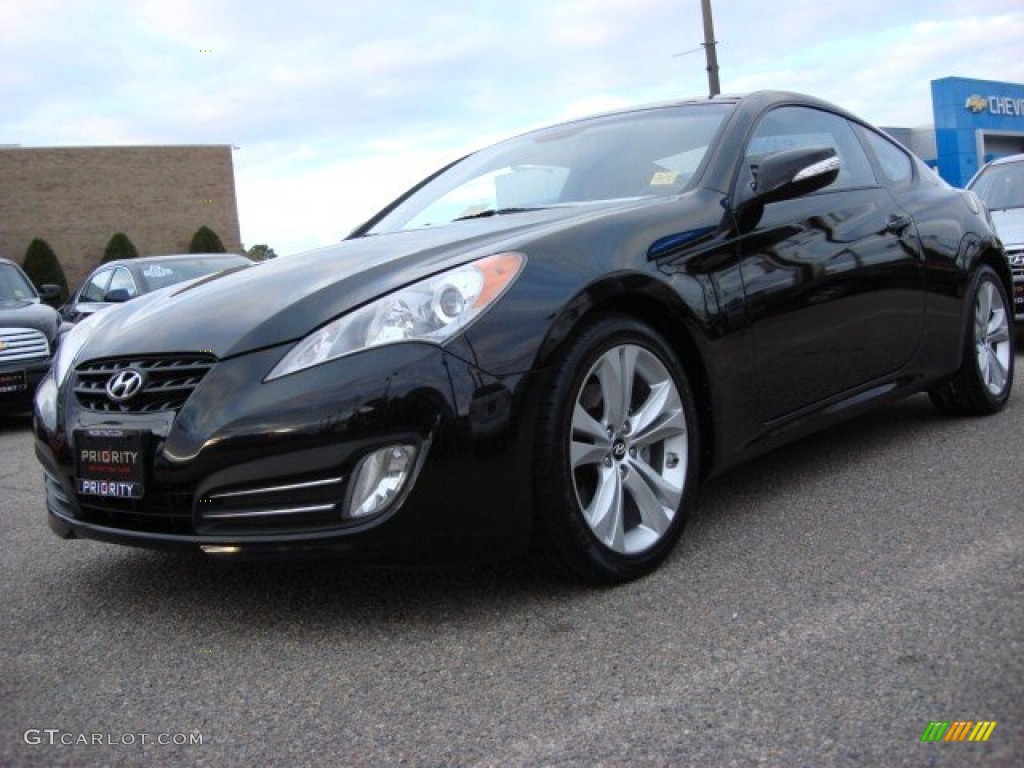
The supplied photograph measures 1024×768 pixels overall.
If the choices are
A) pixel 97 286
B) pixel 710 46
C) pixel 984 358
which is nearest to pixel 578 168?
pixel 984 358

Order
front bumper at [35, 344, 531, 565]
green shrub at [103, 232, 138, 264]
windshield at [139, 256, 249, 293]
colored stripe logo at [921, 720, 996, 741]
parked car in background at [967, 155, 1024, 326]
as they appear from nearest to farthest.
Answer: colored stripe logo at [921, 720, 996, 741]
front bumper at [35, 344, 531, 565]
parked car in background at [967, 155, 1024, 326]
windshield at [139, 256, 249, 293]
green shrub at [103, 232, 138, 264]

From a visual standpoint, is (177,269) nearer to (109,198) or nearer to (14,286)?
(14,286)

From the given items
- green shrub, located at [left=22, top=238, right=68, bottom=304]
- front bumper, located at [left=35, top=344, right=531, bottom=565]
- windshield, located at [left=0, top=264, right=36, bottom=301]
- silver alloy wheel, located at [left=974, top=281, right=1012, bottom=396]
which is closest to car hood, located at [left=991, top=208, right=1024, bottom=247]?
silver alloy wheel, located at [left=974, top=281, right=1012, bottom=396]

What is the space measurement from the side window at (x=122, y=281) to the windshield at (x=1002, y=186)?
24.7ft

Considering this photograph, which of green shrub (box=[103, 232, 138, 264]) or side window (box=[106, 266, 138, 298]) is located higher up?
green shrub (box=[103, 232, 138, 264])

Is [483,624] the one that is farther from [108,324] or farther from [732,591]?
[108,324]

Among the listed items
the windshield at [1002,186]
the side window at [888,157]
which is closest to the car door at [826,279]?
the side window at [888,157]

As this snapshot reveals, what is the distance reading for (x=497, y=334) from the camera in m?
2.76

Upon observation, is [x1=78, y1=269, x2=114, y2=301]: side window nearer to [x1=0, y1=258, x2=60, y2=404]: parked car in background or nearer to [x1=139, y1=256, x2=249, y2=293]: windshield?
[x1=139, y1=256, x2=249, y2=293]: windshield

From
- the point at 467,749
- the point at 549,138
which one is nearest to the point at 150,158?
the point at 549,138

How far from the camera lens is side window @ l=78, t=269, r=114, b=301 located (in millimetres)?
10910

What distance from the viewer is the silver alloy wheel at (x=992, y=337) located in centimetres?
505

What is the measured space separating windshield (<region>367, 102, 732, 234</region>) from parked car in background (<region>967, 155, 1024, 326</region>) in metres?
4.31

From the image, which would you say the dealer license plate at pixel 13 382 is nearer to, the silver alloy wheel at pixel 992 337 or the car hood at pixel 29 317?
the car hood at pixel 29 317
